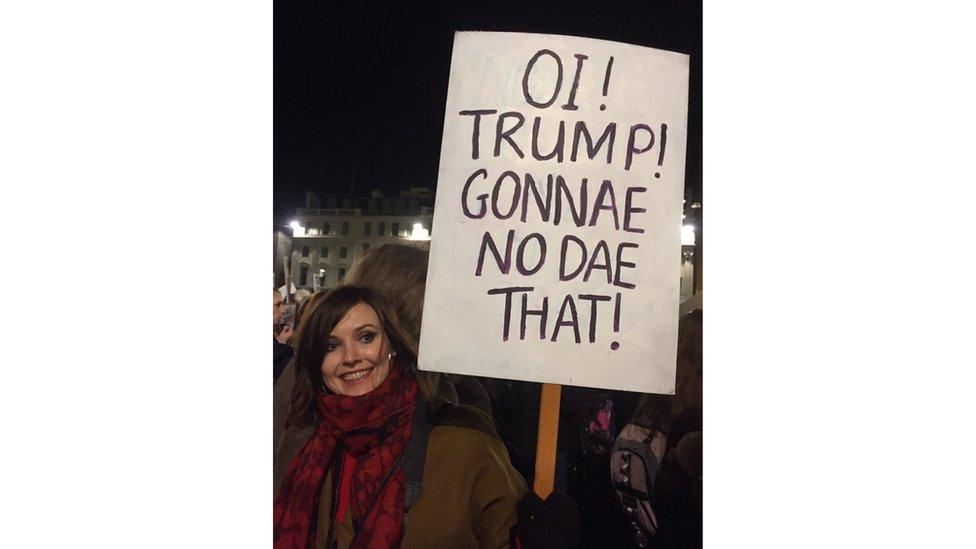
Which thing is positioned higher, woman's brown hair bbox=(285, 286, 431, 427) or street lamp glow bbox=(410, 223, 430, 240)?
street lamp glow bbox=(410, 223, 430, 240)

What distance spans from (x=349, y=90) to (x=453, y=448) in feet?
3.58

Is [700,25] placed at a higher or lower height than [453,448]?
higher

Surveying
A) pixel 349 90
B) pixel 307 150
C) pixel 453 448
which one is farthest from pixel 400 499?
pixel 349 90

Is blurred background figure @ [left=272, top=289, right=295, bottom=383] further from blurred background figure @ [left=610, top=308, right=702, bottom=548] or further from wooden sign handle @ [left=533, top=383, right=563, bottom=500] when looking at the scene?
blurred background figure @ [left=610, top=308, right=702, bottom=548]

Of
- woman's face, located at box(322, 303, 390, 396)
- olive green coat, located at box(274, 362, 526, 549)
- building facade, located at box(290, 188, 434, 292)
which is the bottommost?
olive green coat, located at box(274, 362, 526, 549)

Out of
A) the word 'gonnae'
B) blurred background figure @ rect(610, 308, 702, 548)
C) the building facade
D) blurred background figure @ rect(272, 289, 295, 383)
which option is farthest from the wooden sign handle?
blurred background figure @ rect(272, 289, 295, 383)

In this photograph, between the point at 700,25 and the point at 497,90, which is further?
the point at 700,25

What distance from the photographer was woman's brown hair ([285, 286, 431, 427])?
6.70 ft

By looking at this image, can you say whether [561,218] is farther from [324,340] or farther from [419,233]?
[324,340]

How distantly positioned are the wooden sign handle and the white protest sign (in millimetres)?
54

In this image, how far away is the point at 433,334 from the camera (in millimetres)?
1895

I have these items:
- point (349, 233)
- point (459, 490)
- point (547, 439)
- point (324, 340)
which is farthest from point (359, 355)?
point (547, 439)

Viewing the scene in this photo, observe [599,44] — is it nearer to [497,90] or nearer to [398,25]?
[497,90]

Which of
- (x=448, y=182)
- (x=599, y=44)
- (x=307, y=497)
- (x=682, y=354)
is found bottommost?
(x=307, y=497)
